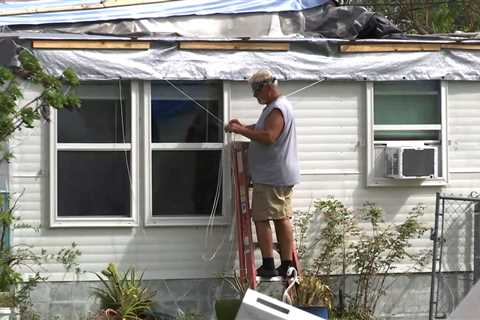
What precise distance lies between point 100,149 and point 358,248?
102 inches

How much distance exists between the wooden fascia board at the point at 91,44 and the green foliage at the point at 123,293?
78.6 inches

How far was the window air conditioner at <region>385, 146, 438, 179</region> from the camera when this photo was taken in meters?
9.48

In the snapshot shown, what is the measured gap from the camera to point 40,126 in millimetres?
9156

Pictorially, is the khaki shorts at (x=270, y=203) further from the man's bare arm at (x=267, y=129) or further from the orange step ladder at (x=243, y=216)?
the man's bare arm at (x=267, y=129)

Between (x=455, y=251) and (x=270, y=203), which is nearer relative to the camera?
(x=270, y=203)

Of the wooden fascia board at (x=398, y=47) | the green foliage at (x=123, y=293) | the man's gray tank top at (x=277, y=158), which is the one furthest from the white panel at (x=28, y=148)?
the wooden fascia board at (x=398, y=47)

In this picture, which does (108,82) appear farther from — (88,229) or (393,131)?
(393,131)

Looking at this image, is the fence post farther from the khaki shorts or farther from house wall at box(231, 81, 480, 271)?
the khaki shorts

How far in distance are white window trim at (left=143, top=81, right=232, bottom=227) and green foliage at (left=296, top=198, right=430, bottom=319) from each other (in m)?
0.75

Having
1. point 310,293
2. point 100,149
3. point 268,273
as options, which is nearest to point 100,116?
point 100,149

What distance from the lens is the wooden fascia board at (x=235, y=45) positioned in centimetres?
938

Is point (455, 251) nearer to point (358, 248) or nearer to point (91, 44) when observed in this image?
point (358, 248)

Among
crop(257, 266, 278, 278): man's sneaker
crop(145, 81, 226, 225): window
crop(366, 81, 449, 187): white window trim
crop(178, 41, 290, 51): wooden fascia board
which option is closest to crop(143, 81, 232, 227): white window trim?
crop(145, 81, 226, 225): window

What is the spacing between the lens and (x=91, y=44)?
9.16 metres
